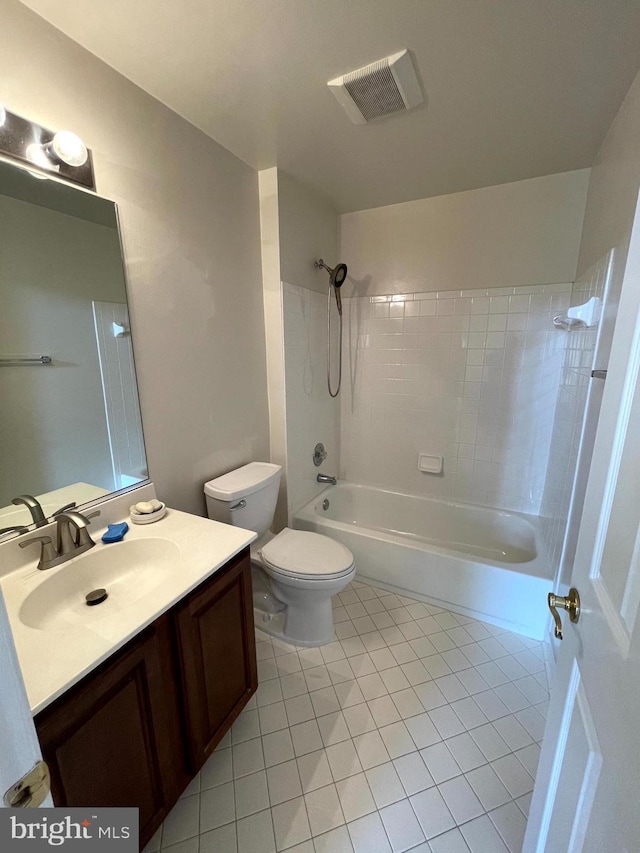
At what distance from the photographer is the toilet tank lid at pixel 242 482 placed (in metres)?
1.64

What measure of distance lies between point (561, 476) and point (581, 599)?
135 cm

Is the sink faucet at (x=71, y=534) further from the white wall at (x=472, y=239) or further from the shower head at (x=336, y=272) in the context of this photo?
the white wall at (x=472, y=239)

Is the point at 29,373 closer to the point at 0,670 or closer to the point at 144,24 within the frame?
the point at 0,670

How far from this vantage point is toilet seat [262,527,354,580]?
64.5 inches

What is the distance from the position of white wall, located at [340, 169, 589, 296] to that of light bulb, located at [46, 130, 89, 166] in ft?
5.89

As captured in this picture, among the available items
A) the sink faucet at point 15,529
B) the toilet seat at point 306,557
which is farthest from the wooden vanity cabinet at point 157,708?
the sink faucet at point 15,529

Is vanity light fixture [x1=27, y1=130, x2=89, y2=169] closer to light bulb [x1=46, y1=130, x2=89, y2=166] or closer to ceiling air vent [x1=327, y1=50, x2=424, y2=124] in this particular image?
light bulb [x1=46, y1=130, x2=89, y2=166]

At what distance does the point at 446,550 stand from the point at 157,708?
156cm

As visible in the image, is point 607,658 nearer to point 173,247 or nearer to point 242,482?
point 242,482

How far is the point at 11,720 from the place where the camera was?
390 millimetres

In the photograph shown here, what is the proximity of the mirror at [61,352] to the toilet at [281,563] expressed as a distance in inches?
18.1

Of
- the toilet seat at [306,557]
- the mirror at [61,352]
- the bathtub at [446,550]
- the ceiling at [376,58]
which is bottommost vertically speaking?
the bathtub at [446,550]

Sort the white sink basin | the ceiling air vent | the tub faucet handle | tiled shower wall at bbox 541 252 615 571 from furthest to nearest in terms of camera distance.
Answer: the tub faucet handle, tiled shower wall at bbox 541 252 615 571, the ceiling air vent, the white sink basin

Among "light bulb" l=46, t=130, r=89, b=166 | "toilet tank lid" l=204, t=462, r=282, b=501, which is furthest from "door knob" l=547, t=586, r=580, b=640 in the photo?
"light bulb" l=46, t=130, r=89, b=166
